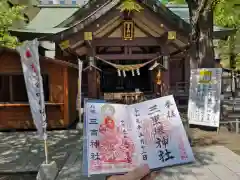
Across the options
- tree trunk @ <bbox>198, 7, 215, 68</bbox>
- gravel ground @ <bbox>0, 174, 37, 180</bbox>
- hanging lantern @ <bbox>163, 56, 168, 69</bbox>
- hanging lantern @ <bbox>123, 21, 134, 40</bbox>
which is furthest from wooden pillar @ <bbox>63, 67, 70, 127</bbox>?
tree trunk @ <bbox>198, 7, 215, 68</bbox>

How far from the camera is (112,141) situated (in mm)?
5078

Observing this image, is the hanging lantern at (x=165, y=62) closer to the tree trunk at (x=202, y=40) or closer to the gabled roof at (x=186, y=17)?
the tree trunk at (x=202, y=40)

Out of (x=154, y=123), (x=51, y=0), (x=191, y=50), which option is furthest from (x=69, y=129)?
(x=51, y=0)

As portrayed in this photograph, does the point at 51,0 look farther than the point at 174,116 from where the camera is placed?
Yes

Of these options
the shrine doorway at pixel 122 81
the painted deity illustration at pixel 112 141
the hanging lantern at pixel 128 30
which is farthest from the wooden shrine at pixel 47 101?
the shrine doorway at pixel 122 81

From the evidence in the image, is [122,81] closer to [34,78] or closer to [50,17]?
[50,17]

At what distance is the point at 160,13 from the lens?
10.9 meters

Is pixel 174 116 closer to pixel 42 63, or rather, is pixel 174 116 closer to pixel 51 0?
pixel 42 63

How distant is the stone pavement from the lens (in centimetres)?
579

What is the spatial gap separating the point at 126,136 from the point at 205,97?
181 inches

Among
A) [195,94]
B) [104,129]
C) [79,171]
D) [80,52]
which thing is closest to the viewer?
[104,129]

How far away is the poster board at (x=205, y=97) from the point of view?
8664 mm

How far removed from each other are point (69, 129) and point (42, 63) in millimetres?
2754

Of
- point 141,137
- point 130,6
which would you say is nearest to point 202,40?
point 130,6
